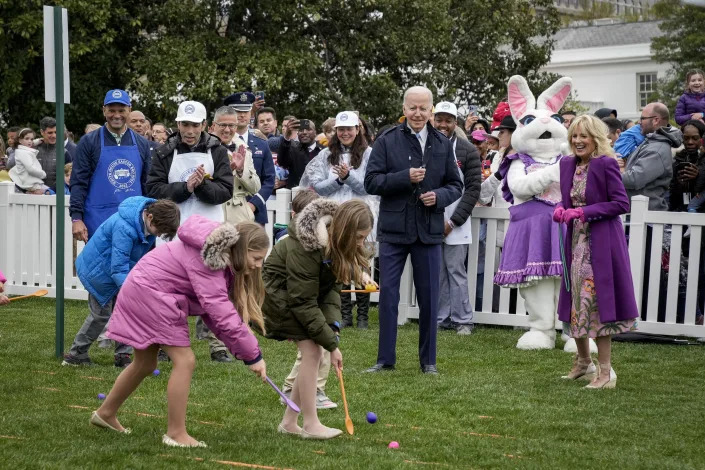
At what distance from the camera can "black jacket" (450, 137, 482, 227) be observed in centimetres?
1155

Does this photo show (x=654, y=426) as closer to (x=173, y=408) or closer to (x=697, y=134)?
(x=173, y=408)

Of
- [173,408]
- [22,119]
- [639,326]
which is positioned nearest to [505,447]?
[173,408]

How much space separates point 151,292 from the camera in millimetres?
6320

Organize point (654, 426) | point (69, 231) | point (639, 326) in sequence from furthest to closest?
point (69, 231) → point (639, 326) → point (654, 426)

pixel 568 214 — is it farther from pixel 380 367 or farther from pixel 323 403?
pixel 323 403

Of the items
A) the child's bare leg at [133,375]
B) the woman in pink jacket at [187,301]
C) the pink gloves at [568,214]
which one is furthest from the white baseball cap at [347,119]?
the child's bare leg at [133,375]

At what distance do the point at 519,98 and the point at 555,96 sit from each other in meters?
0.35

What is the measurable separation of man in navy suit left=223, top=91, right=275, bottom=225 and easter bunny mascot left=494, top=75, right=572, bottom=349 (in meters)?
2.41

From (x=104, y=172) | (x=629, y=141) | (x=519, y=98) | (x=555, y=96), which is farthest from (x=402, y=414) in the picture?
(x=629, y=141)

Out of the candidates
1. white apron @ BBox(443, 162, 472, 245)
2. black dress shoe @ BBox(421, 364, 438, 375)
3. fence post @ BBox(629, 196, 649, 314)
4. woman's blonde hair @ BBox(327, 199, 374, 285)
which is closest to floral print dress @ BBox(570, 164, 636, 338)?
black dress shoe @ BBox(421, 364, 438, 375)

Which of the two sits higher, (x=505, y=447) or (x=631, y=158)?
(x=631, y=158)

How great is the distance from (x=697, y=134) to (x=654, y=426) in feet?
19.4

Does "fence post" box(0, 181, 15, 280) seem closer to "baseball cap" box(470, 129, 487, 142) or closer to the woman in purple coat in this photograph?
"baseball cap" box(470, 129, 487, 142)

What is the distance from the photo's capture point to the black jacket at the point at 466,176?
37.9ft
